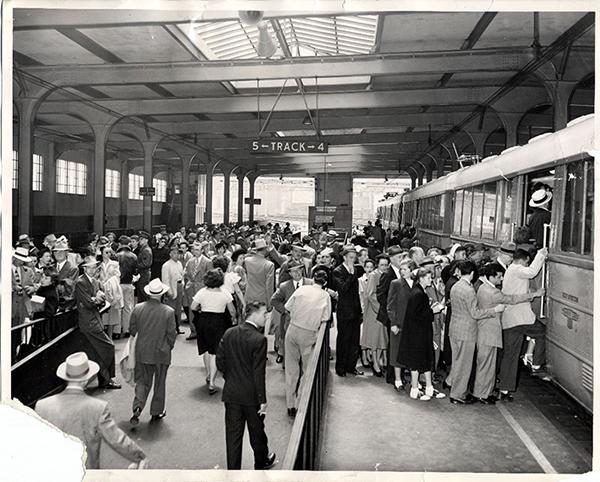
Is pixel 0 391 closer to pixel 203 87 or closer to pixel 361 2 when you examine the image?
pixel 361 2

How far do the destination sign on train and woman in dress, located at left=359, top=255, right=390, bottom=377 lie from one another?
3.51 meters

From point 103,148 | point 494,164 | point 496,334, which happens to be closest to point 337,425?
point 496,334

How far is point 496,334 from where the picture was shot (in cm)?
539

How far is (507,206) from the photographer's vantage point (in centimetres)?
683

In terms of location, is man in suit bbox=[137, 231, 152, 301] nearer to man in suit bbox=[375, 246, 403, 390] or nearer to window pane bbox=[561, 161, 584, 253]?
man in suit bbox=[375, 246, 403, 390]

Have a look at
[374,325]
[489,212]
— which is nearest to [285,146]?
[489,212]

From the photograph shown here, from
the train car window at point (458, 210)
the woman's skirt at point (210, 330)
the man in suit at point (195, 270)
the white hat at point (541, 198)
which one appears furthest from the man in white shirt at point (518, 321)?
the man in suit at point (195, 270)

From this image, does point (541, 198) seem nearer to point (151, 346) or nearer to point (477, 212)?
point (477, 212)

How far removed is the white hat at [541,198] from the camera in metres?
5.42

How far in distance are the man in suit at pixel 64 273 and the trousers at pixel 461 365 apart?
4.44 m

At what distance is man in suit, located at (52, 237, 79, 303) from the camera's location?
6.44 m

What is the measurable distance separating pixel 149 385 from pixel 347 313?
A: 2.57 meters

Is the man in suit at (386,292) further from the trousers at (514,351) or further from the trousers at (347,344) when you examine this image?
the trousers at (514,351)

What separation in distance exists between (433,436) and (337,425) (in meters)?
0.90
